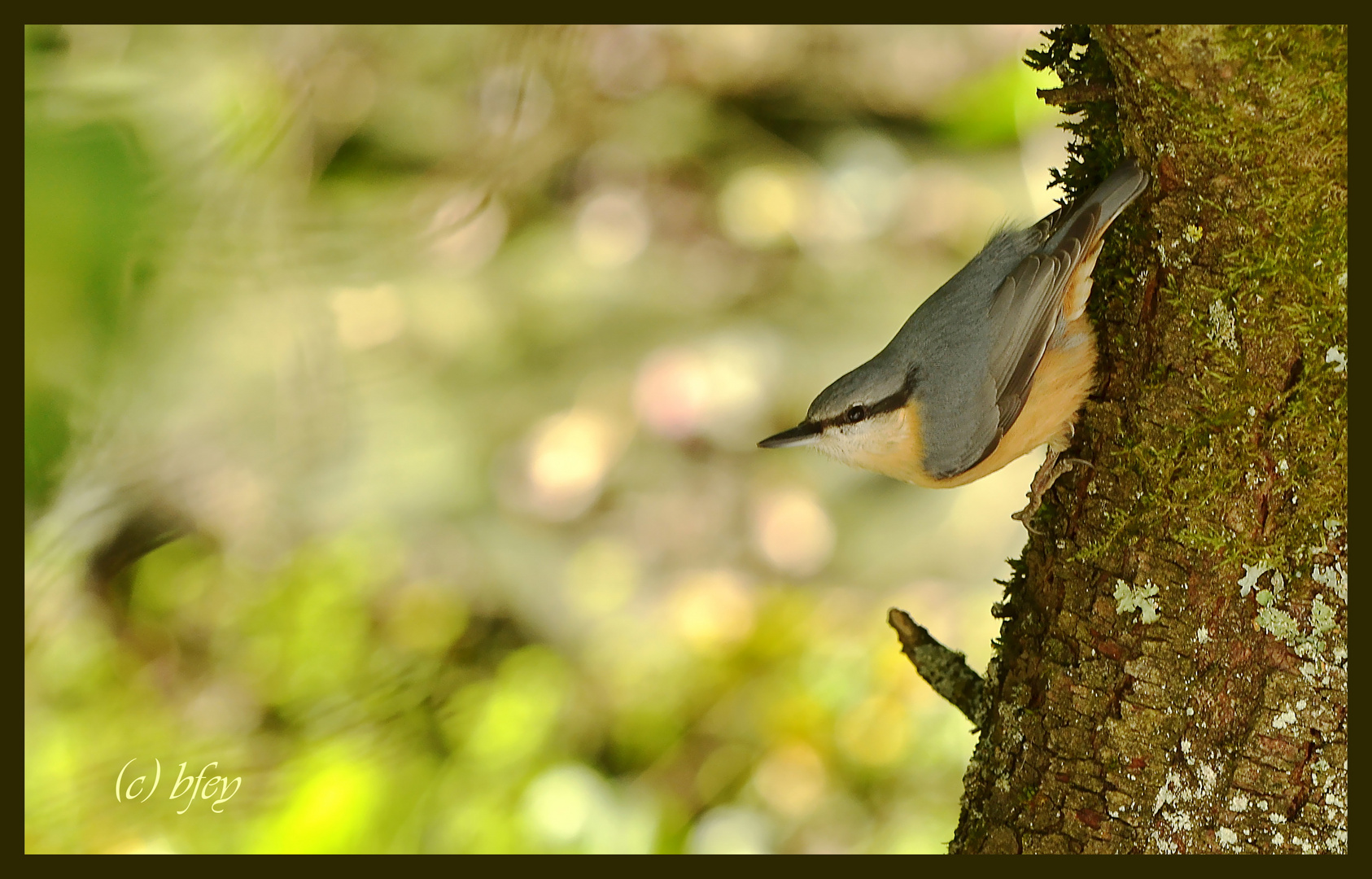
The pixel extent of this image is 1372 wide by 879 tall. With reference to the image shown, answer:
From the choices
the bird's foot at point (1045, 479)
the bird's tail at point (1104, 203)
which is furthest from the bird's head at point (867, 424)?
the bird's tail at point (1104, 203)

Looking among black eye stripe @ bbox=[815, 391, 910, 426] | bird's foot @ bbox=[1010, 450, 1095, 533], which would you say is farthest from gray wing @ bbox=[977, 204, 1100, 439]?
black eye stripe @ bbox=[815, 391, 910, 426]

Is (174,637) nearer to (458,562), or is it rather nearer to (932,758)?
(458,562)

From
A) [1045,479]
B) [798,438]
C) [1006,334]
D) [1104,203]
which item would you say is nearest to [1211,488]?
[1045,479]

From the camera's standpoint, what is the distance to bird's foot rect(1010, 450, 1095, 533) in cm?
187

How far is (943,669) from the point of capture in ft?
7.11

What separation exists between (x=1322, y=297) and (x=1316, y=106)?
11.2 inches

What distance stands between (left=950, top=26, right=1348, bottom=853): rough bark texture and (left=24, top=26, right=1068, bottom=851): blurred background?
6.36 feet

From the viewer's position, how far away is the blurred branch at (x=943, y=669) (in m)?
2.12

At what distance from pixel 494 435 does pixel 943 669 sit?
2.28 metres

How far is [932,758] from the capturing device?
11.7ft

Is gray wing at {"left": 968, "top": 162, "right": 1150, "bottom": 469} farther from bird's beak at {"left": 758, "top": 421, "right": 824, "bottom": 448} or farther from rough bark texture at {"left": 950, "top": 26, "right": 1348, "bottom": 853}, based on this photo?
bird's beak at {"left": 758, "top": 421, "right": 824, "bottom": 448}

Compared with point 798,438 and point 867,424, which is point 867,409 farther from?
point 798,438

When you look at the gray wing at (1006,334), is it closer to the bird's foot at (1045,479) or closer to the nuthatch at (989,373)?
the nuthatch at (989,373)

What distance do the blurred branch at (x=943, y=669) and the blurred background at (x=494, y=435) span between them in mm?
1472
